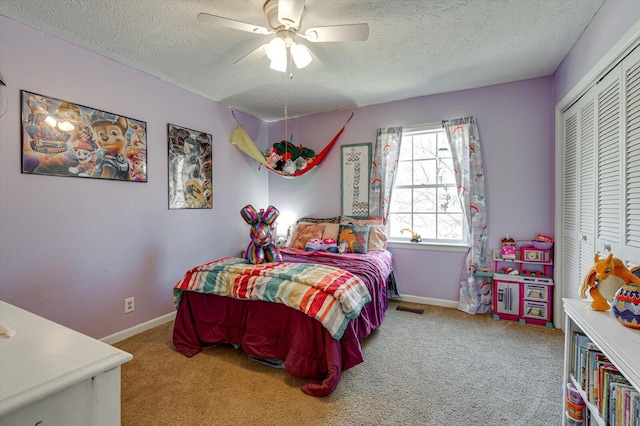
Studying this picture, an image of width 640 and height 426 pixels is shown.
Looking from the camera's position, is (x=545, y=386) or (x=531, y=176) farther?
(x=531, y=176)

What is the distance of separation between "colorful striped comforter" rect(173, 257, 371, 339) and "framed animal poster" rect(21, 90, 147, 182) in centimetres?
115

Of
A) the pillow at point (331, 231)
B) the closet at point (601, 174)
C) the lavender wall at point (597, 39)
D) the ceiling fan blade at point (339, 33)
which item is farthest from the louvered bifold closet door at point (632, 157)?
the pillow at point (331, 231)

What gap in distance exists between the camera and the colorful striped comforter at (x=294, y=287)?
1763 mm

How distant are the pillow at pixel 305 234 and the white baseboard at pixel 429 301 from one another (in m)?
1.25

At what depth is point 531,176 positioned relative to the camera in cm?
285

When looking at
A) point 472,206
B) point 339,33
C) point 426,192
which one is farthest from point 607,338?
point 426,192

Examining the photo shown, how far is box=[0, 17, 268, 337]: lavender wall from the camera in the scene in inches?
75.7

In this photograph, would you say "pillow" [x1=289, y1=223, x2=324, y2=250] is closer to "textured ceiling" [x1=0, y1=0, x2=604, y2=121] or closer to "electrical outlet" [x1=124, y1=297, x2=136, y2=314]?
"textured ceiling" [x1=0, y1=0, x2=604, y2=121]

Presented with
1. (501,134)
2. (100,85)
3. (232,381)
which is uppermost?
(100,85)

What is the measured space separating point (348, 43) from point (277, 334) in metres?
2.24

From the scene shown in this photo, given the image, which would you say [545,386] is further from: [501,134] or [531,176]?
[501,134]

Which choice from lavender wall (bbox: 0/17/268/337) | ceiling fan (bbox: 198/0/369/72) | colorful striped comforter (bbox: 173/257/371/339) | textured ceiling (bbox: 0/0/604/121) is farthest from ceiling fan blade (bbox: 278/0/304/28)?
lavender wall (bbox: 0/17/268/337)

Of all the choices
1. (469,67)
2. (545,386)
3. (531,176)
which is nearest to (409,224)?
(531,176)

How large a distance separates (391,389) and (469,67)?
9.00ft
